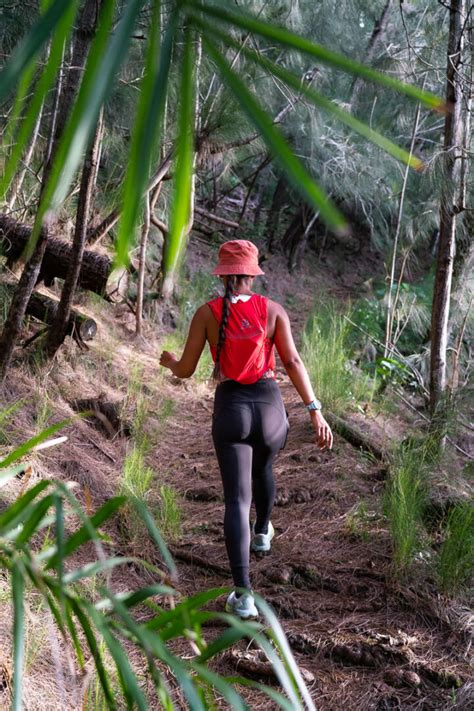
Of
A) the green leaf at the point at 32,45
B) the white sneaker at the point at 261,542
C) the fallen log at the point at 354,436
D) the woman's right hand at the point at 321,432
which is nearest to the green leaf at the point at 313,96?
the green leaf at the point at 32,45

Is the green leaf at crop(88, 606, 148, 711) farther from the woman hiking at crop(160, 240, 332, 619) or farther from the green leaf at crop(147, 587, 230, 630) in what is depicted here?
the woman hiking at crop(160, 240, 332, 619)

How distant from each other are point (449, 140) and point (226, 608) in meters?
3.07

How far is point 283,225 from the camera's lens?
614 inches

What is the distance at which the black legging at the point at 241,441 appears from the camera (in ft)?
10.4

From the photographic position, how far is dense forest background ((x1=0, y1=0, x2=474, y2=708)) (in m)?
0.54

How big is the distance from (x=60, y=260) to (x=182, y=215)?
5200 mm

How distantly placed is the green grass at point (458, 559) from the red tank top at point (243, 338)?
1096 mm

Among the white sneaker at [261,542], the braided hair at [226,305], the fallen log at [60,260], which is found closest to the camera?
the braided hair at [226,305]

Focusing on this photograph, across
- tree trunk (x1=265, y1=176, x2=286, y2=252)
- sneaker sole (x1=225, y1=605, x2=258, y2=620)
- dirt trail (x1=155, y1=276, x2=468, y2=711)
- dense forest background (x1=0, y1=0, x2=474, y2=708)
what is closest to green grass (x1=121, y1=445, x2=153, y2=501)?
dense forest background (x1=0, y1=0, x2=474, y2=708)

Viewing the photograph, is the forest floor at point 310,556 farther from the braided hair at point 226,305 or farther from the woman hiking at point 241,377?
the braided hair at point 226,305

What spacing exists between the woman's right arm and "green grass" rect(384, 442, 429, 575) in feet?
1.52

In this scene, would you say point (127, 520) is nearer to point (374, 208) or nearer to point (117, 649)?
point (117, 649)

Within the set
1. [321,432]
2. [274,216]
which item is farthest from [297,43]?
[274,216]

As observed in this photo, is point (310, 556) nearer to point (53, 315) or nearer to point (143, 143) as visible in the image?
point (53, 315)
